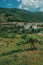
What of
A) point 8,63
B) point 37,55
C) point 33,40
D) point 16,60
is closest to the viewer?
point 8,63

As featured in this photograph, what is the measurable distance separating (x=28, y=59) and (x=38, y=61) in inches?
96.0

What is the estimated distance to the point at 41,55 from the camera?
52.5 meters

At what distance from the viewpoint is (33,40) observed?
77.8m

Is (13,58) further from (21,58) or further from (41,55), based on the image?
(41,55)

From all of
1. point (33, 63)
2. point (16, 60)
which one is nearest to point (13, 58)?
point (16, 60)

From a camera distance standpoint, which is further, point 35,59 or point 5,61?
point 35,59

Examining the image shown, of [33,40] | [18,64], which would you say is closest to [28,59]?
[18,64]

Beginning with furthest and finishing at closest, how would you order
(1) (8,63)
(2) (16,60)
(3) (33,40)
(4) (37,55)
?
(3) (33,40) < (4) (37,55) < (2) (16,60) < (1) (8,63)

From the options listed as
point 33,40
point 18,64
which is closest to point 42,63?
point 18,64

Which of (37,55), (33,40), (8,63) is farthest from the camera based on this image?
(33,40)

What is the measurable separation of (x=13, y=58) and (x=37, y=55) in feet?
21.2

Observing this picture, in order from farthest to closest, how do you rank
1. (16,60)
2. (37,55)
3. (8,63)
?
1. (37,55)
2. (16,60)
3. (8,63)

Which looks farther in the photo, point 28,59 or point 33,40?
point 33,40

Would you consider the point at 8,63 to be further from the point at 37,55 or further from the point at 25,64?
the point at 37,55
